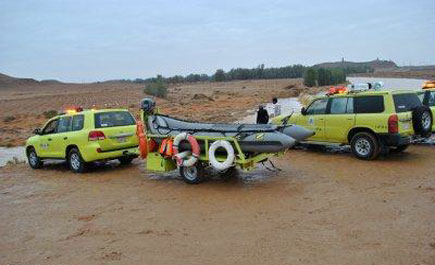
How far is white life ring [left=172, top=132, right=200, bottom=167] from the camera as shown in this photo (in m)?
10.4

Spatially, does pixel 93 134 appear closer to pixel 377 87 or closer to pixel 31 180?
pixel 31 180

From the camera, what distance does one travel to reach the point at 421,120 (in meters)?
11.9

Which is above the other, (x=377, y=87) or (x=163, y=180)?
(x=377, y=87)

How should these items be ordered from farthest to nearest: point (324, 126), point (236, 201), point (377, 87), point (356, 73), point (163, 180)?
point (356, 73) → point (377, 87) → point (324, 126) → point (163, 180) → point (236, 201)

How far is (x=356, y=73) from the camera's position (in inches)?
7859

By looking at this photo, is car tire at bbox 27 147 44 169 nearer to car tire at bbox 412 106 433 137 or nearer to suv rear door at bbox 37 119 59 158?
suv rear door at bbox 37 119 59 158

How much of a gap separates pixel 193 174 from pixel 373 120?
469 centimetres

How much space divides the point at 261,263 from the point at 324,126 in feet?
26.1

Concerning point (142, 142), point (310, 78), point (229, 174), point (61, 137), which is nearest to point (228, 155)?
point (229, 174)

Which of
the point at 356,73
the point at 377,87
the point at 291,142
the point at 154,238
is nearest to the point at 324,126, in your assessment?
the point at 377,87

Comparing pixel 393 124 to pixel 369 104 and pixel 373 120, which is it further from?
pixel 369 104

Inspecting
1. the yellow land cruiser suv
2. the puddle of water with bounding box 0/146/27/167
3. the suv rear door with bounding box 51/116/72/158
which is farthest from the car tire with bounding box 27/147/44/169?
the yellow land cruiser suv

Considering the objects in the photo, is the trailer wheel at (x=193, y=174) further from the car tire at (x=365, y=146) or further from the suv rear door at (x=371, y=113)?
the suv rear door at (x=371, y=113)

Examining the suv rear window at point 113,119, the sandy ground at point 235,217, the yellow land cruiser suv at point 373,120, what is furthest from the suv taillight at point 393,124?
the suv rear window at point 113,119
